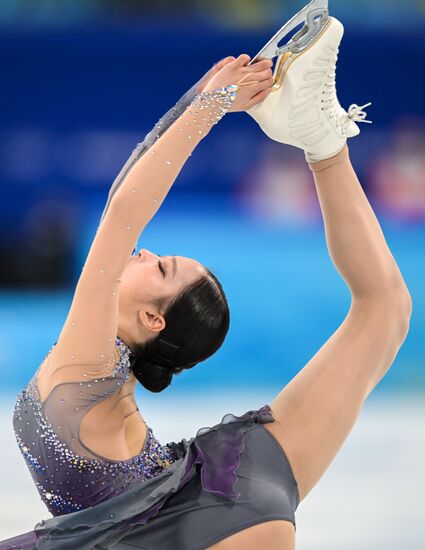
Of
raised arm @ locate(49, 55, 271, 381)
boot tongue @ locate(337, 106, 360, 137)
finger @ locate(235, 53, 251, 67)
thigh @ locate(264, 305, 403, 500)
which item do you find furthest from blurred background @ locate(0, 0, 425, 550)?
raised arm @ locate(49, 55, 271, 381)

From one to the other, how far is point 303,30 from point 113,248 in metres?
0.86

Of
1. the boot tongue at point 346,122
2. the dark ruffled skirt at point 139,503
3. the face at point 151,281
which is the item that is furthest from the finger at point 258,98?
the dark ruffled skirt at point 139,503

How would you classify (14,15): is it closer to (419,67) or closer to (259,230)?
(259,230)

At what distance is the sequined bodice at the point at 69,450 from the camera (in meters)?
1.98

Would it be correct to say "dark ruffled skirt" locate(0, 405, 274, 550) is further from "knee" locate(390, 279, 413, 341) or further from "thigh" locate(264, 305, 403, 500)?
"knee" locate(390, 279, 413, 341)

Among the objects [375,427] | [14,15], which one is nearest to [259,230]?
[14,15]

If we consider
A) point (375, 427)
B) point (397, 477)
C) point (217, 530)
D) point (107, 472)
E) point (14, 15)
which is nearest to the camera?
point (217, 530)

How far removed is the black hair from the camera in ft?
7.22

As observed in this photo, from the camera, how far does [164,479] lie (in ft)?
6.81

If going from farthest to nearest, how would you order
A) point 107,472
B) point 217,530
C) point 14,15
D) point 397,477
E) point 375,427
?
point 14,15 < point 375,427 < point 397,477 < point 107,472 < point 217,530

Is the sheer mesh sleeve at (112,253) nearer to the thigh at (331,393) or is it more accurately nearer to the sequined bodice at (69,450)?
the sequined bodice at (69,450)

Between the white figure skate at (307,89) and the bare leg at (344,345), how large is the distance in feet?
0.24

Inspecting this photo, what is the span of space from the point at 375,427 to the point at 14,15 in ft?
14.8

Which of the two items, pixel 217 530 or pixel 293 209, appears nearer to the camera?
pixel 217 530
